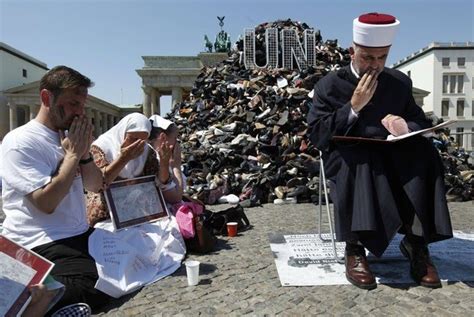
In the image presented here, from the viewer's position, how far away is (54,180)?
101 inches

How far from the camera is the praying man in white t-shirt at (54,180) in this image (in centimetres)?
256

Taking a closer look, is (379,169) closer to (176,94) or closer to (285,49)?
(285,49)

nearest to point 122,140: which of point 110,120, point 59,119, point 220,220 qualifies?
point 59,119

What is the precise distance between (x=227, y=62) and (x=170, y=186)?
11.2m

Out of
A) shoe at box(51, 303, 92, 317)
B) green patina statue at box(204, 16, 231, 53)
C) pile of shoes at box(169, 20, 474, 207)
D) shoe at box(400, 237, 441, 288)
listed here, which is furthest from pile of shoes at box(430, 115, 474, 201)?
green patina statue at box(204, 16, 231, 53)

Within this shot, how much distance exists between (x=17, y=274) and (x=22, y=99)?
184 feet

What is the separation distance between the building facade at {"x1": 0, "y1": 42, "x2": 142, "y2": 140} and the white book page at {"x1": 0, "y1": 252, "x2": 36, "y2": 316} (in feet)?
135

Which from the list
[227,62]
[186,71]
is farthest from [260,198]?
[186,71]

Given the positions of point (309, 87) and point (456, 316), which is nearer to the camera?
point (456, 316)

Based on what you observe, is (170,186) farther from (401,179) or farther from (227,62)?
(227,62)

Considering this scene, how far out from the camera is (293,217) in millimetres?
6074

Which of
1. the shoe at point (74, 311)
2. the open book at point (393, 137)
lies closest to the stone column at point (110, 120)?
the open book at point (393, 137)

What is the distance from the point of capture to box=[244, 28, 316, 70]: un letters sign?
13250 millimetres

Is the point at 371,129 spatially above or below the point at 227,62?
below
